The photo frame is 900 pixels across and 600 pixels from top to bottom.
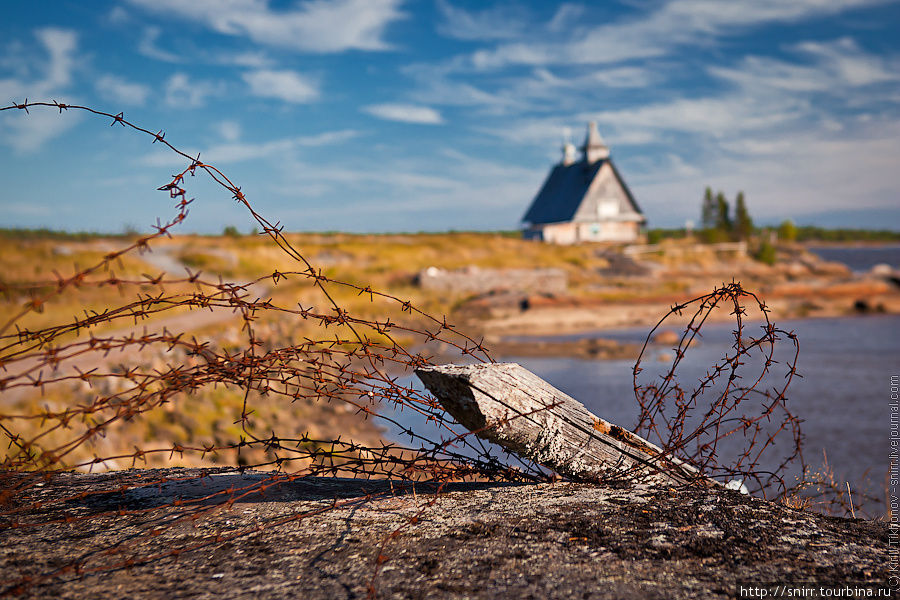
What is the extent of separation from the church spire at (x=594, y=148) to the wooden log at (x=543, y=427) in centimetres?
4995

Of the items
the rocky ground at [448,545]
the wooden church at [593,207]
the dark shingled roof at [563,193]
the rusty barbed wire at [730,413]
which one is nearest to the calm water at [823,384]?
the rusty barbed wire at [730,413]

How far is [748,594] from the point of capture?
2.07 metres

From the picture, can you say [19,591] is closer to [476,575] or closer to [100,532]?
[100,532]

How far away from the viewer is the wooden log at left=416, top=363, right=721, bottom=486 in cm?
283

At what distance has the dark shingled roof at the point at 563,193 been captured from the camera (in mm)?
49500

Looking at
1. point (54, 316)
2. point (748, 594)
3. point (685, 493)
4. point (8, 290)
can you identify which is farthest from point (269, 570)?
point (54, 316)

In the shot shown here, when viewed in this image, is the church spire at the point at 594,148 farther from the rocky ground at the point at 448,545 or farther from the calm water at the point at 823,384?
the rocky ground at the point at 448,545

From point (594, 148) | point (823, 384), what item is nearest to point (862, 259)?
point (594, 148)

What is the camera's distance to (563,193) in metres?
52.2

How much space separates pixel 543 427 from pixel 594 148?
166ft

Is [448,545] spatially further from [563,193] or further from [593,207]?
[563,193]

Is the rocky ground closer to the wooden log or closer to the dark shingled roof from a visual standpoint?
the wooden log

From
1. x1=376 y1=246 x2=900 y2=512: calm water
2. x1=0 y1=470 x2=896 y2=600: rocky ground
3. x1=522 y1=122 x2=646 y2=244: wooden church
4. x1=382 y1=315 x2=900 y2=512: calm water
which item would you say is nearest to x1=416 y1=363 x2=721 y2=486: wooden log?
x1=0 y1=470 x2=896 y2=600: rocky ground

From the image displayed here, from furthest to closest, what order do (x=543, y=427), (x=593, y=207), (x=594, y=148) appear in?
(x=594, y=148) → (x=593, y=207) → (x=543, y=427)
